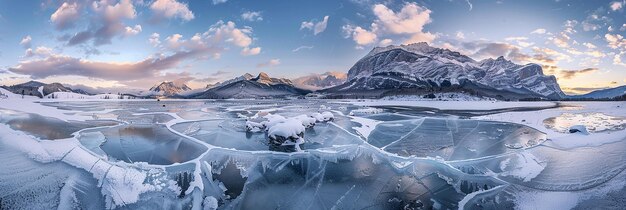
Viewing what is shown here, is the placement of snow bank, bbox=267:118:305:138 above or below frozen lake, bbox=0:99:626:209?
above

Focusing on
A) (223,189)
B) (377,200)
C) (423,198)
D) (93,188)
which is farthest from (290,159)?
(93,188)

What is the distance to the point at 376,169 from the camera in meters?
10.7

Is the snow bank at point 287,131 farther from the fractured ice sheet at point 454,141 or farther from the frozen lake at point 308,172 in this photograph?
the fractured ice sheet at point 454,141

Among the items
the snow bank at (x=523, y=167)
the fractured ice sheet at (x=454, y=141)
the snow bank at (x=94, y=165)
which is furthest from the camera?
the fractured ice sheet at (x=454, y=141)

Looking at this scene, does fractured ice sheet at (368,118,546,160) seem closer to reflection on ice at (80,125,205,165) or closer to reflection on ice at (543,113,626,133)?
reflection on ice at (543,113,626,133)

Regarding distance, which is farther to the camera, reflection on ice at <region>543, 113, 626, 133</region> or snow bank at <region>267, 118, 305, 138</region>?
reflection on ice at <region>543, 113, 626, 133</region>

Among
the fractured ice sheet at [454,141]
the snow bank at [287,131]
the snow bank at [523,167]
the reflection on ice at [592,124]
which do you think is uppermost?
the snow bank at [287,131]

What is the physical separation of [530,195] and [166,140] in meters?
16.4

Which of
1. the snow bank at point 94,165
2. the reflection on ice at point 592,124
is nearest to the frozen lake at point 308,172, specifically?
the snow bank at point 94,165

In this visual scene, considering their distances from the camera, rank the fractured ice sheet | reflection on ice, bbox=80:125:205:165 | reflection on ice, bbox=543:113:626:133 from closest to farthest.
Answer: reflection on ice, bbox=80:125:205:165
the fractured ice sheet
reflection on ice, bbox=543:113:626:133

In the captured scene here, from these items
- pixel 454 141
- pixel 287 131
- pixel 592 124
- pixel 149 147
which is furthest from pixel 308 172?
pixel 592 124

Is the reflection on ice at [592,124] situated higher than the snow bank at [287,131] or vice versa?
the snow bank at [287,131]

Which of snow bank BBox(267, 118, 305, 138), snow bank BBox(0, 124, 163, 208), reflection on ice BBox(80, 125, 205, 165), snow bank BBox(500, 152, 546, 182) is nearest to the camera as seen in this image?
snow bank BBox(0, 124, 163, 208)

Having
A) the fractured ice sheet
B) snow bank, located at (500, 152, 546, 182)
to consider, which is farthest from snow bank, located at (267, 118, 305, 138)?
snow bank, located at (500, 152, 546, 182)
